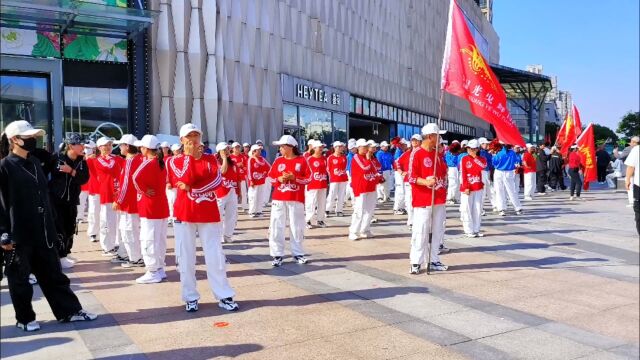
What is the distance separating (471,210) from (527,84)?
57020 mm

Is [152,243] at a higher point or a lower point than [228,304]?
higher

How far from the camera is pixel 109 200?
372 inches

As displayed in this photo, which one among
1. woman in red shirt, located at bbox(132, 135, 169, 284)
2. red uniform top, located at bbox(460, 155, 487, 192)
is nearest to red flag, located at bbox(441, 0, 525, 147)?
red uniform top, located at bbox(460, 155, 487, 192)

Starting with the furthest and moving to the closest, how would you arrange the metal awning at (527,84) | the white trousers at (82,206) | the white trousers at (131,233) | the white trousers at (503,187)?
the metal awning at (527,84), the white trousers at (503,187), the white trousers at (82,206), the white trousers at (131,233)

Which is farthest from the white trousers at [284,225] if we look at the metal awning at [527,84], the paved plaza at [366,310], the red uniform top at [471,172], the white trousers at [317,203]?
the metal awning at [527,84]

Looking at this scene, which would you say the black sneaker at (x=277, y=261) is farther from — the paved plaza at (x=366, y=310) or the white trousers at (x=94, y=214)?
the white trousers at (x=94, y=214)

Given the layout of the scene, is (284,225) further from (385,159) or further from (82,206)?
(385,159)

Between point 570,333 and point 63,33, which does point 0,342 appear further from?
point 63,33

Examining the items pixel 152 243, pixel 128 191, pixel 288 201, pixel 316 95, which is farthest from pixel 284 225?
pixel 316 95

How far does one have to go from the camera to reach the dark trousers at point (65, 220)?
26.0ft

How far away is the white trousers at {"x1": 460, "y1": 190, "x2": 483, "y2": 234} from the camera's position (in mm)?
11242

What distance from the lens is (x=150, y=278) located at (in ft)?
24.7

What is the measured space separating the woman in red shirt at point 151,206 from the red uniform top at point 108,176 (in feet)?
6.60

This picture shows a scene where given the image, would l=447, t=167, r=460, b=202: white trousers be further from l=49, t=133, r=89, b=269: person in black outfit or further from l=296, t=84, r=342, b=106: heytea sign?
l=49, t=133, r=89, b=269: person in black outfit
